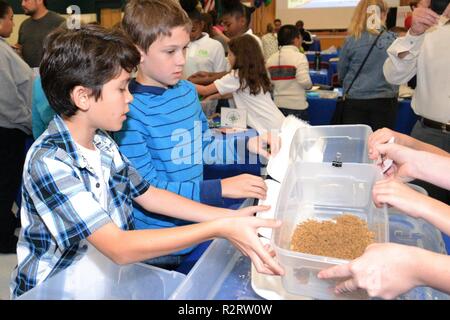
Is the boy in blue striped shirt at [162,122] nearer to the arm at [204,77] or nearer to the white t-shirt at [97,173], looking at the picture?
the white t-shirt at [97,173]

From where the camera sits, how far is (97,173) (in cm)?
88

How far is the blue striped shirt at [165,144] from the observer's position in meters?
1.08

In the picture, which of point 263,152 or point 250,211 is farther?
point 263,152

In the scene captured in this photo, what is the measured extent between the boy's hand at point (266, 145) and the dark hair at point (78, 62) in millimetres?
587

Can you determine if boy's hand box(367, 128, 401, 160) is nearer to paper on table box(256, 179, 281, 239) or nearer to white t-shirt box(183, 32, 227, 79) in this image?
paper on table box(256, 179, 281, 239)

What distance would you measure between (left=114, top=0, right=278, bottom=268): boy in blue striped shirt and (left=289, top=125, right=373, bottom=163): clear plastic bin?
0.34 m

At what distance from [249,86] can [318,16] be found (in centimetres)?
796

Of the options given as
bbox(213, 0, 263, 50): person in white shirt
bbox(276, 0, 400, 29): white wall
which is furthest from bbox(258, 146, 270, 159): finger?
bbox(276, 0, 400, 29): white wall

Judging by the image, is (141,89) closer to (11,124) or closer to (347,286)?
(347,286)

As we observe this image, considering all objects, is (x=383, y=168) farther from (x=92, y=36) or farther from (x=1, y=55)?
(x=1, y=55)

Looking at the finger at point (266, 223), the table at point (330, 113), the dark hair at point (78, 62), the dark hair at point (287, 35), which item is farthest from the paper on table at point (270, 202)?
the table at point (330, 113)

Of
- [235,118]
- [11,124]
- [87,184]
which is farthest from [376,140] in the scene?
[11,124]

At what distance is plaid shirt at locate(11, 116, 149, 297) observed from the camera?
29.7 inches

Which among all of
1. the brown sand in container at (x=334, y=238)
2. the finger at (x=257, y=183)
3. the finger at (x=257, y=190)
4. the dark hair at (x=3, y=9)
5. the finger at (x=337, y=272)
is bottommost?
the brown sand in container at (x=334, y=238)
